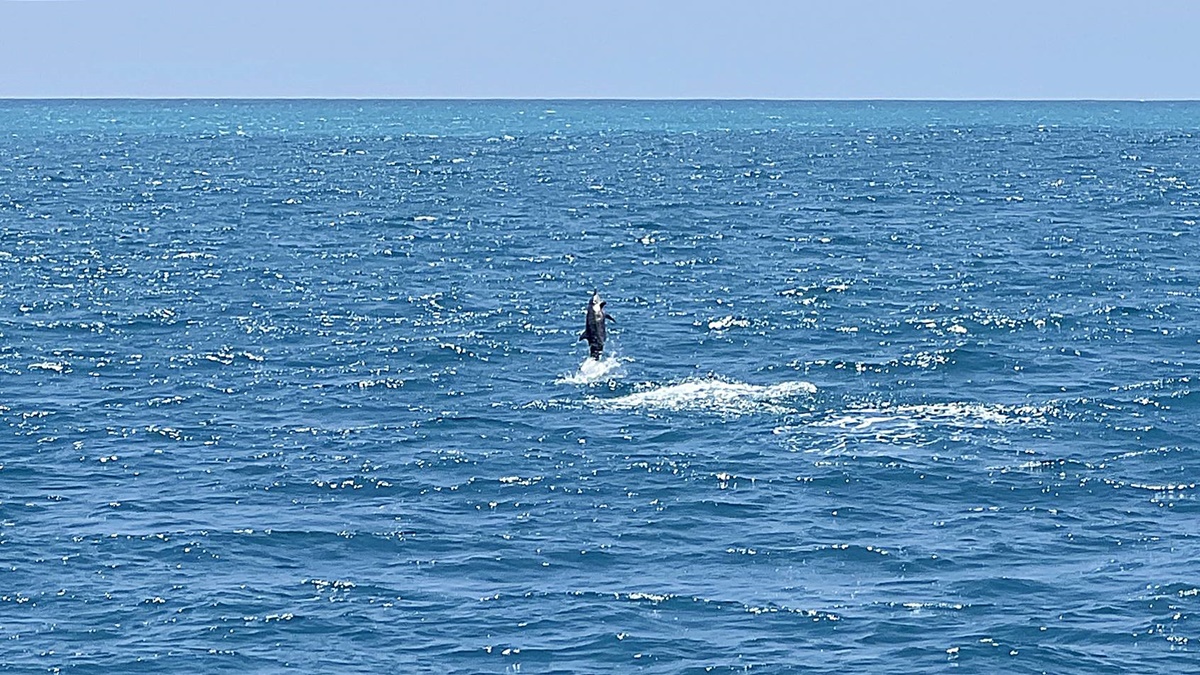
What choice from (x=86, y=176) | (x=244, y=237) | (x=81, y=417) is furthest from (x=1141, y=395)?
(x=86, y=176)

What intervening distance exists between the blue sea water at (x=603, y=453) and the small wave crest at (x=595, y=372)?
155 mm

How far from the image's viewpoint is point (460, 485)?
39781 mm

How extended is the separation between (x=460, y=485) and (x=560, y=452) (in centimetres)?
348

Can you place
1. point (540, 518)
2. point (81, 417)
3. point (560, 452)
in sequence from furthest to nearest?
point (81, 417)
point (560, 452)
point (540, 518)

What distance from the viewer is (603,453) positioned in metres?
42.2

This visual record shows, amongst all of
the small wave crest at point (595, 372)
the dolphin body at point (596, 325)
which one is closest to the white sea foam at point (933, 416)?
the dolphin body at point (596, 325)

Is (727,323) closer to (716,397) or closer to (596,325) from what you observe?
(596,325)

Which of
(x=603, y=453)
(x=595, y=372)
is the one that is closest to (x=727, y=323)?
(x=595, y=372)

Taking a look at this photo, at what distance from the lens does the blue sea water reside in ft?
99.7

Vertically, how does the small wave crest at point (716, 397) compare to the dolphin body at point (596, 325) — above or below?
below

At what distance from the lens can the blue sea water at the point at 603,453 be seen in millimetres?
30375

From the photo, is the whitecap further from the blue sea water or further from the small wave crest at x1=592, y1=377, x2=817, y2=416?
the small wave crest at x1=592, y1=377, x2=817, y2=416

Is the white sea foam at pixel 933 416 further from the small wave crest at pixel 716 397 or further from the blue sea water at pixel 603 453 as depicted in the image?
the small wave crest at pixel 716 397

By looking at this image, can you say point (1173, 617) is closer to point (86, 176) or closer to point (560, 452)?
point (560, 452)
